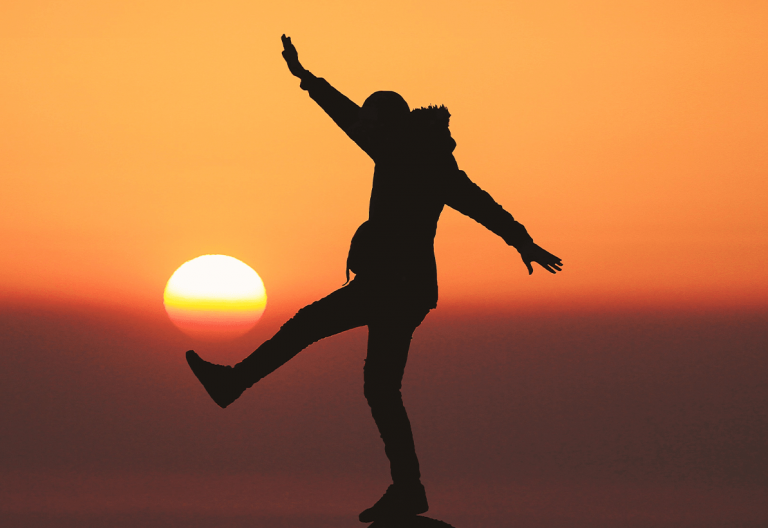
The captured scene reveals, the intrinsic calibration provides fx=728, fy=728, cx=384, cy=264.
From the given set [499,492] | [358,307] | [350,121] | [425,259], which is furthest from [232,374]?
[499,492]

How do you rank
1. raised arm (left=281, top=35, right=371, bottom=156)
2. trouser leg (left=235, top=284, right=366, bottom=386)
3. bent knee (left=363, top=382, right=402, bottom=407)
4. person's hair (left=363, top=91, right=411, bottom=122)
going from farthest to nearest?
bent knee (left=363, top=382, right=402, bottom=407) < trouser leg (left=235, top=284, right=366, bottom=386) < raised arm (left=281, top=35, right=371, bottom=156) < person's hair (left=363, top=91, right=411, bottom=122)

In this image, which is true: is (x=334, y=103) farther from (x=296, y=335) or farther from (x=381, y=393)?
(x=381, y=393)

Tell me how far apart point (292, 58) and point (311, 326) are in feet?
6.15

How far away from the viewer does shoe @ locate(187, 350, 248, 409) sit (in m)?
5.09

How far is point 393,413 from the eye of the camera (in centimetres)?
522

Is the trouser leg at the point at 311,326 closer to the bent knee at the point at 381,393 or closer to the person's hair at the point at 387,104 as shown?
the bent knee at the point at 381,393

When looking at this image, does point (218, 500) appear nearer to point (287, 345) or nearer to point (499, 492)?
point (499, 492)

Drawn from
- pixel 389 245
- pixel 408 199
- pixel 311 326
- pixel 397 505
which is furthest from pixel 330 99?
pixel 397 505

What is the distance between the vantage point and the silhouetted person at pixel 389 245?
4855 millimetres

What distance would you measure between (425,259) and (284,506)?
119m

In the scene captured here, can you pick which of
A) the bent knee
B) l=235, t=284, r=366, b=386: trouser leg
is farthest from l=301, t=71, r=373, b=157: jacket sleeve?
the bent knee

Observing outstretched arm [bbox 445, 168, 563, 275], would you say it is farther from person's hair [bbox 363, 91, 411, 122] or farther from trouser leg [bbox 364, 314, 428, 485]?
trouser leg [bbox 364, 314, 428, 485]

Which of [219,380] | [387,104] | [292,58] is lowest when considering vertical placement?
[219,380]

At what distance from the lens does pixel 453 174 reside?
492 centimetres
